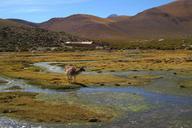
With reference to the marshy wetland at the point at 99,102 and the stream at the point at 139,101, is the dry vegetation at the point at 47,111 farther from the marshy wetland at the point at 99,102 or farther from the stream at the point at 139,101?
the stream at the point at 139,101

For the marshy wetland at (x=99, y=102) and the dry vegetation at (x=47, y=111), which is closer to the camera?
the marshy wetland at (x=99, y=102)

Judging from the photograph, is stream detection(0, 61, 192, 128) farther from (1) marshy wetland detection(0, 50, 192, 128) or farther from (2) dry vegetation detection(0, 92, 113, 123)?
(2) dry vegetation detection(0, 92, 113, 123)

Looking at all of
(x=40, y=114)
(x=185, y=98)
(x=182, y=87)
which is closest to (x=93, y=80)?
(x=182, y=87)

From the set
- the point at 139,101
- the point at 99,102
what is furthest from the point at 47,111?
the point at 139,101

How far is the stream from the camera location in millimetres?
28844

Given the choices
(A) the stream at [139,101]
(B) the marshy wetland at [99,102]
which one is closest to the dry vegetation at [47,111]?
(B) the marshy wetland at [99,102]

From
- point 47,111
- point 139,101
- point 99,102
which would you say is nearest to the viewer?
point 47,111

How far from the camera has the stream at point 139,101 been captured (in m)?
28.8

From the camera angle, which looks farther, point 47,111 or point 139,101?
point 139,101

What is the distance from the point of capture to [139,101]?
37.3m

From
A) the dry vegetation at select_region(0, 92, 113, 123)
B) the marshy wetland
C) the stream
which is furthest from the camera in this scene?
the dry vegetation at select_region(0, 92, 113, 123)

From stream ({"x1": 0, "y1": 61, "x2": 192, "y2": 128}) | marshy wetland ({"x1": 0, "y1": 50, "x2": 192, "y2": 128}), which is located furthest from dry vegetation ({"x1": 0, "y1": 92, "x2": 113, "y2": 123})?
stream ({"x1": 0, "y1": 61, "x2": 192, "y2": 128})

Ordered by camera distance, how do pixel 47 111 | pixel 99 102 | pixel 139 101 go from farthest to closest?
pixel 99 102, pixel 139 101, pixel 47 111

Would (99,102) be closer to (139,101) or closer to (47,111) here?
(139,101)
